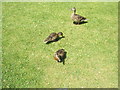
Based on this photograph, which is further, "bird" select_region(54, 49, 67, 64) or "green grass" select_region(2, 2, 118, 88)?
"bird" select_region(54, 49, 67, 64)

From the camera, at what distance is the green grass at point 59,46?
10797mm

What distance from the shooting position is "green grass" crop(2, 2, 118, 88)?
10797 millimetres

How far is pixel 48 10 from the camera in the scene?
17.7 metres

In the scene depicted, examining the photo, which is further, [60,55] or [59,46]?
[59,46]

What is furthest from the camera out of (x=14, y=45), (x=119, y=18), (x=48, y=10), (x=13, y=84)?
(x=48, y=10)

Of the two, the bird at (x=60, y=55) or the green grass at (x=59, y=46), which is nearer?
the green grass at (x=59, y=46)

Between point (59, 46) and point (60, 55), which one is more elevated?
point (59, 46)

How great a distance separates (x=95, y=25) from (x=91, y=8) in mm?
3018

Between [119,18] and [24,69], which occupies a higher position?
[119,18]

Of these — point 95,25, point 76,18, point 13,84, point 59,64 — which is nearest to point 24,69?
point 13,84

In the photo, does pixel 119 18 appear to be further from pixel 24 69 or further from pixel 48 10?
pixel 24 69

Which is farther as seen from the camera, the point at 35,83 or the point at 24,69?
the point at 24,69

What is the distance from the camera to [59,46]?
518 inches

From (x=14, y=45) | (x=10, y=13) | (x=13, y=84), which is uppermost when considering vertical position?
(x=10, y=13)
